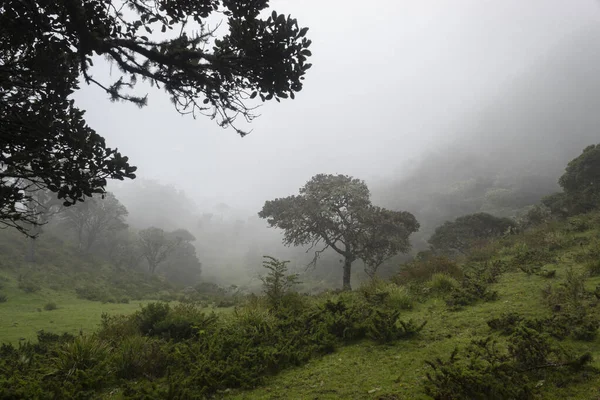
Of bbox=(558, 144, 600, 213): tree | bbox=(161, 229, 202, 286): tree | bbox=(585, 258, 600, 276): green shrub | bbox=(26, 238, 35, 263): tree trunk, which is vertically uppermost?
bbox=(558, 144, 600, 213): tree

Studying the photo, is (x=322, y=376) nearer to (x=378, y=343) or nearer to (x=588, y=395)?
(x=378, y=343)

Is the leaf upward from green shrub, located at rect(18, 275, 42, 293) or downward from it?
upward

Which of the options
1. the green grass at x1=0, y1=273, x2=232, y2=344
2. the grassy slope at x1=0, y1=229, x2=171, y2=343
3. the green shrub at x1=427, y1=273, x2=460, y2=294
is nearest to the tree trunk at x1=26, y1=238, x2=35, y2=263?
the grassy slope at x1=0, y1=229, x2=171, y2=343

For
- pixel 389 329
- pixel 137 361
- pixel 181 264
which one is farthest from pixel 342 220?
pixel 181 264

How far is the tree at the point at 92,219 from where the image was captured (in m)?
39.3

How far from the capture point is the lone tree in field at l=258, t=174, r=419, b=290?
64.4 feet

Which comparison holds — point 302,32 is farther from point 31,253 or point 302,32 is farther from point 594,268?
point 31,253

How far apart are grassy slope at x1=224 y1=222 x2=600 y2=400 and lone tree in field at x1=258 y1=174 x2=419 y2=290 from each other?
12.5 m

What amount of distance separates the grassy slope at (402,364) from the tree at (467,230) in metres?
22.9

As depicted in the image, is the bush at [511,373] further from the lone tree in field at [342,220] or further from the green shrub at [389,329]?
the lone tree in field at [342,220]

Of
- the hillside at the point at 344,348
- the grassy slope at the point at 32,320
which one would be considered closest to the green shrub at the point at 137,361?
the hillside at the point at 344,348

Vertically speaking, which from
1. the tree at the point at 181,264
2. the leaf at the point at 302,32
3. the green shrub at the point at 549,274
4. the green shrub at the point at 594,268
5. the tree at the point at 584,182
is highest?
the leaf at the point at 302,32

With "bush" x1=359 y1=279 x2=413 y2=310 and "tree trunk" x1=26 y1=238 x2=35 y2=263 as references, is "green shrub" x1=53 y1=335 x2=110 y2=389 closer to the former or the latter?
"bush" x1=359 y1=279 x2=413 y2=310

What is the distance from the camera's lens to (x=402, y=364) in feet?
15.0
